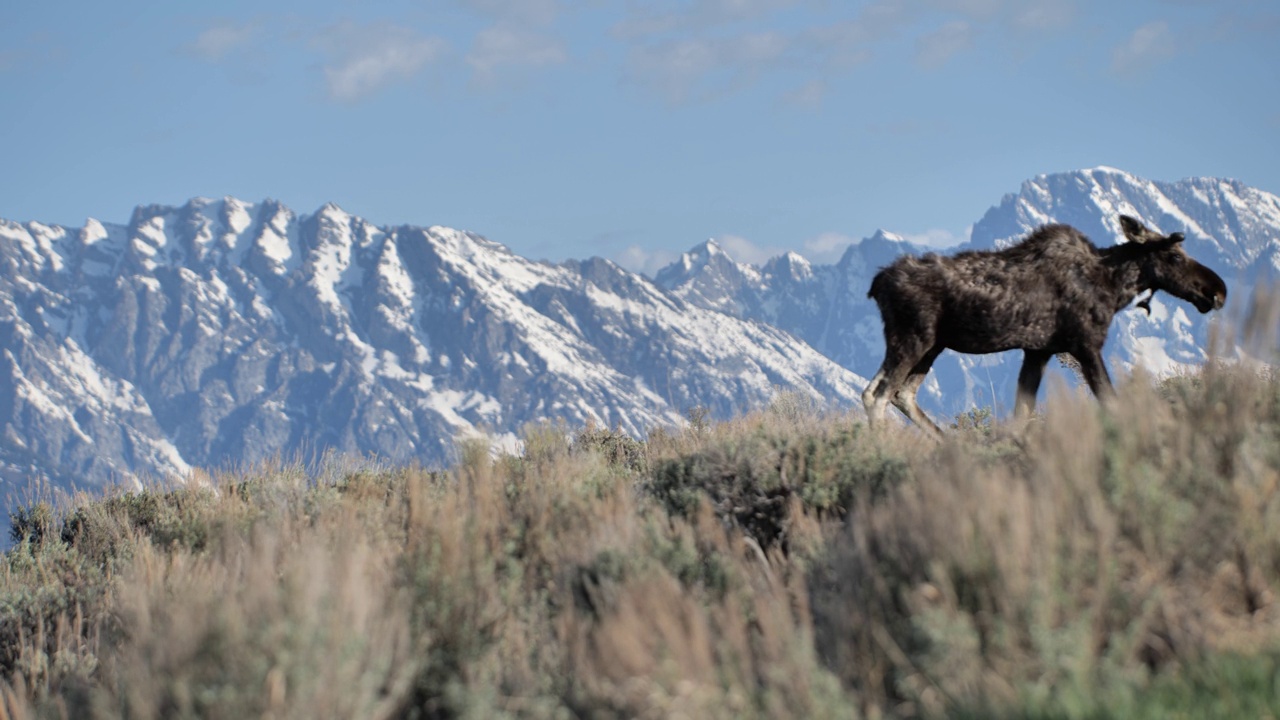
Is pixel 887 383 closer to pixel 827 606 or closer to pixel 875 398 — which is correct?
pixel 875 398

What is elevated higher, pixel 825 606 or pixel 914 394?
pixel 914 394

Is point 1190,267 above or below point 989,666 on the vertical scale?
above

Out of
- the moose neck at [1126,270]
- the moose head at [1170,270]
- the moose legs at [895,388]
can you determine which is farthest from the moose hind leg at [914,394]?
the moose head at [1170,270]

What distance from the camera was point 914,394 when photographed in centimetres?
942

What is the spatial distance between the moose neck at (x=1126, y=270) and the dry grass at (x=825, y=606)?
3250 mm

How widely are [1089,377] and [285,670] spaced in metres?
7.18

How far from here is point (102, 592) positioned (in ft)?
28.3

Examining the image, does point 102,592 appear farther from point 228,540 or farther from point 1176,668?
point 1176,668

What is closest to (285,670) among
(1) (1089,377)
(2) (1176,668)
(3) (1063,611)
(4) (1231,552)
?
(3) (1063,611)

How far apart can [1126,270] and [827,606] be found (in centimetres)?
610

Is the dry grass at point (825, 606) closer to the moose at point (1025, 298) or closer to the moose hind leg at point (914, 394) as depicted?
the moose hind leg at point (914, 394)

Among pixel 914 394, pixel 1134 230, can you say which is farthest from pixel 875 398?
pixel 1134 230

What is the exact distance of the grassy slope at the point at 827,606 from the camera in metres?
3.94

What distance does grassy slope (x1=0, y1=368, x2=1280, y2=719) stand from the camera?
3.94 metres
